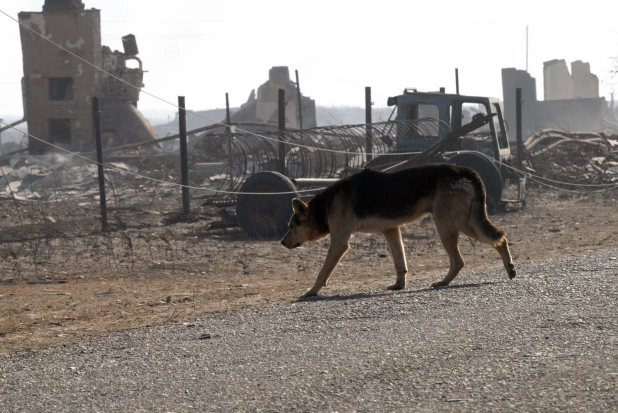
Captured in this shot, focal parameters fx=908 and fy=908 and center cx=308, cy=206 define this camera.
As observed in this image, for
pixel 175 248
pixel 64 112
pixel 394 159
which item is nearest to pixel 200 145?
pixel 64 112

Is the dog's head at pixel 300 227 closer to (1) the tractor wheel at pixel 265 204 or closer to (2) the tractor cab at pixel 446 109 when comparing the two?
(1) the tractor wheel at pixel 265 204

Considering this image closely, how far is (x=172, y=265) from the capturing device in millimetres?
12375

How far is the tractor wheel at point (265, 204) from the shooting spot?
51.0 ft

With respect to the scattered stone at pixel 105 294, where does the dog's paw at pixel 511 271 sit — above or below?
above

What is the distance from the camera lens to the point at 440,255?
43.0ft

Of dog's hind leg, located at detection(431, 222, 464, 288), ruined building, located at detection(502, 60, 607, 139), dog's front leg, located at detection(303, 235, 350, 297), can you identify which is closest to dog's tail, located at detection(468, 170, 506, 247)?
dog's hind leg, located at detection(431, 222, 464, 288)

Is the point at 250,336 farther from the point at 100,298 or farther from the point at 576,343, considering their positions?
the point at 100,298

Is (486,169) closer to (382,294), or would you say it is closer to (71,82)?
(382,294)

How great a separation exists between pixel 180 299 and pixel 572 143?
23.1m

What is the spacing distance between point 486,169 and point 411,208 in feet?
30.7

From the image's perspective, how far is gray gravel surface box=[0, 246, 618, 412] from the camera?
4828 millimetres

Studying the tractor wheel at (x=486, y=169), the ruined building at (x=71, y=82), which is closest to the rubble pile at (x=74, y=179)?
the ruined building at (x=71, y=82)

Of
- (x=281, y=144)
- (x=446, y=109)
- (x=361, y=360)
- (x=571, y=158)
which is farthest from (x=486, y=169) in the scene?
(x=361, y=360)

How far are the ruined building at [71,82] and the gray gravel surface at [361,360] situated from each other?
2923 cm
